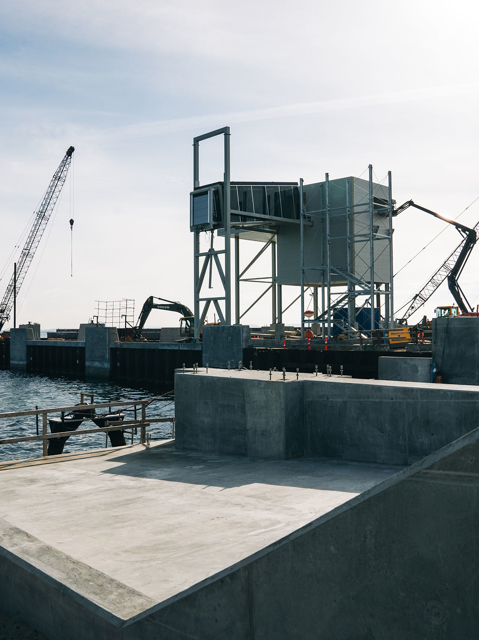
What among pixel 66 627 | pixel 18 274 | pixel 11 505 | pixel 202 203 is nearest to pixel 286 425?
pixel 11 505

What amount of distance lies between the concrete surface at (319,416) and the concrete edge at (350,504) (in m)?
6.40

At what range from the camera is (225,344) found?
1658 inches

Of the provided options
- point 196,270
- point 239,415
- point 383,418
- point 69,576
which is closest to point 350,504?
point 69,576

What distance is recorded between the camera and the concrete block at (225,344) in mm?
41156

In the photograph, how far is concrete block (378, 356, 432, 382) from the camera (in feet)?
71.9

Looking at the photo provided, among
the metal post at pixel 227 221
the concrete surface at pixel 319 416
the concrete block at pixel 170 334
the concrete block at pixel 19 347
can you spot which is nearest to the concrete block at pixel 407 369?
the concrete surface at pixel 319 416

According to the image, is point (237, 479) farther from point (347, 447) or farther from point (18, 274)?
point (18, 274)

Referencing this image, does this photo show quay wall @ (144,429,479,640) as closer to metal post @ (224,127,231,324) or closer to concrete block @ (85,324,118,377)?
metal post @ (224,127,231,324)

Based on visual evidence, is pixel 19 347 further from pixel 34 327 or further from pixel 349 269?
pixel 349 269

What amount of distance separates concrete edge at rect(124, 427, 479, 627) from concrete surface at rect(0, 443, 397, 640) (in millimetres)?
38

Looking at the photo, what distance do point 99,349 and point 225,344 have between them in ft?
73.7

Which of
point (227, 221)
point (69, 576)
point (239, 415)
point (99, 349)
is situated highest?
point (227, 221)

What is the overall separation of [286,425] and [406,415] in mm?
2466

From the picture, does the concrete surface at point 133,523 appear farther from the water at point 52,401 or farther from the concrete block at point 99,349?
the concrete block at point 99,349
